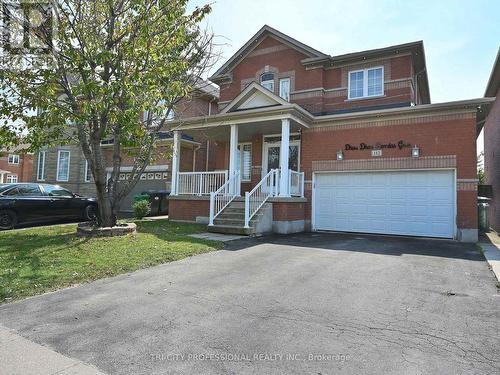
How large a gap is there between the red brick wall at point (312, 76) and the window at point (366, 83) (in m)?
0.21

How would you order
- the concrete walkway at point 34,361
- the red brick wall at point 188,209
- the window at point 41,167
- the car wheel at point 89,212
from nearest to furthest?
the concrete walkway at point 34,361 < the car wheel at point 89,212 < the red brick wall at point 188,209 < the window at point 41,167

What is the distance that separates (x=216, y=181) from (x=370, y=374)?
12.2 m

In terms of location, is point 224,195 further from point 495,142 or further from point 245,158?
point 495,142

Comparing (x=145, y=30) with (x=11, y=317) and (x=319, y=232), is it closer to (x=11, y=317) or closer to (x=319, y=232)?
(x=11, y=317)

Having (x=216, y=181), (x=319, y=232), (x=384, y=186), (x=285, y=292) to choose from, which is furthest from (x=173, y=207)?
(x=285, y=292)

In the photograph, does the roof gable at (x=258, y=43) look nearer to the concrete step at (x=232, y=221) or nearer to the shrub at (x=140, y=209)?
the shrub at (x=140, y=209)

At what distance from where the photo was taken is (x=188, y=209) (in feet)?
49.3

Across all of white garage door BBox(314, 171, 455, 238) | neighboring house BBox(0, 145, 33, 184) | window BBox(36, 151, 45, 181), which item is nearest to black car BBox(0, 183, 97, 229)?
white garage door BBox(314, 171, 455, 238)

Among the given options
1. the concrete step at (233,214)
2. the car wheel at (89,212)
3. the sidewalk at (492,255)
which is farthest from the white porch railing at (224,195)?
the sidewalk at (492,255)

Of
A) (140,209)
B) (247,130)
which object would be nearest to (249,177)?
(247,130)

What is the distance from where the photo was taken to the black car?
38.4 ft

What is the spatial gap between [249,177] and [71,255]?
10074 mm

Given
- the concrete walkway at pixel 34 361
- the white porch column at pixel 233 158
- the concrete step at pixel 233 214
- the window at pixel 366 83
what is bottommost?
the concrete walkway at pixel 34 361

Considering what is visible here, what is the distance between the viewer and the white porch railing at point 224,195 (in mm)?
12523
